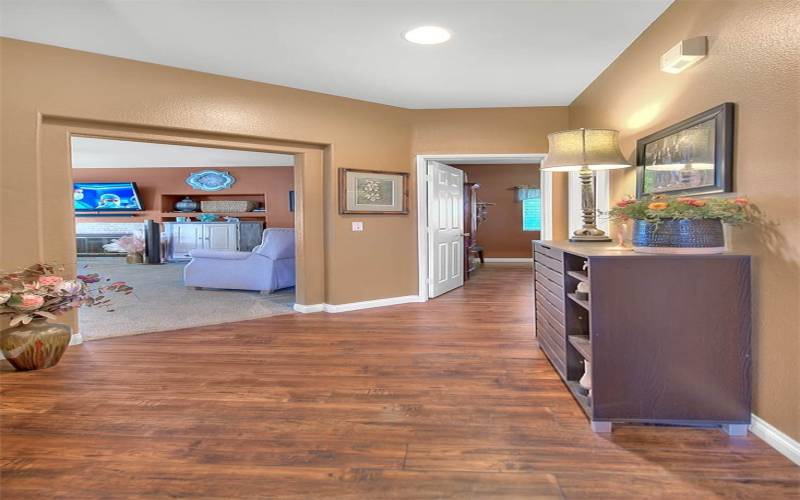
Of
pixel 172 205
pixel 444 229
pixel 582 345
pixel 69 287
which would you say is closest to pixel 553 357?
pixel 582 345

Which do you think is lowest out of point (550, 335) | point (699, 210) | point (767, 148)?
point (550, 335)

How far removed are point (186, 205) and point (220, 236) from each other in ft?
3.91

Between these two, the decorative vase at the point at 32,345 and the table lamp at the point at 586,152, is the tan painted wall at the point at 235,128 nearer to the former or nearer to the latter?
the decorative vase at the point at 32,345

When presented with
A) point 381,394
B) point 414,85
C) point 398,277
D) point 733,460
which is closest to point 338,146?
point 414,85

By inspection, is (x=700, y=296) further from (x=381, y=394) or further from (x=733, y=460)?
(x=381, y=394)

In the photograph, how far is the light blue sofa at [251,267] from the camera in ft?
19.7

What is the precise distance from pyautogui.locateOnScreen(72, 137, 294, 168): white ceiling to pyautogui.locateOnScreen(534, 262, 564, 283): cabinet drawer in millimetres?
5422

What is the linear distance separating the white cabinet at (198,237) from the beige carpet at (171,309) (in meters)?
2.99

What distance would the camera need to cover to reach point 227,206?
34.4 ft

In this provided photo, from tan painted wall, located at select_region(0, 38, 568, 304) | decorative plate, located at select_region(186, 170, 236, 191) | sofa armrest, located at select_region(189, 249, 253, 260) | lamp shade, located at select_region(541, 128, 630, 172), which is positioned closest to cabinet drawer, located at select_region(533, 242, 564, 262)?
lamp shade, located at select_region(541, 128, 630, 172)

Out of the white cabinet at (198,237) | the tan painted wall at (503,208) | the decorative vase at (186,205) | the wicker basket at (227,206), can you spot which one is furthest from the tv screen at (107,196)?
the tan painted wall at (503,208)

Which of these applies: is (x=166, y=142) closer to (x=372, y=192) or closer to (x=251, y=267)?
(x=372, y=192)

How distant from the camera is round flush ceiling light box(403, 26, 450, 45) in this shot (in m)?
3.10

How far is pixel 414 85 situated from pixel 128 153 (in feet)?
21.8
